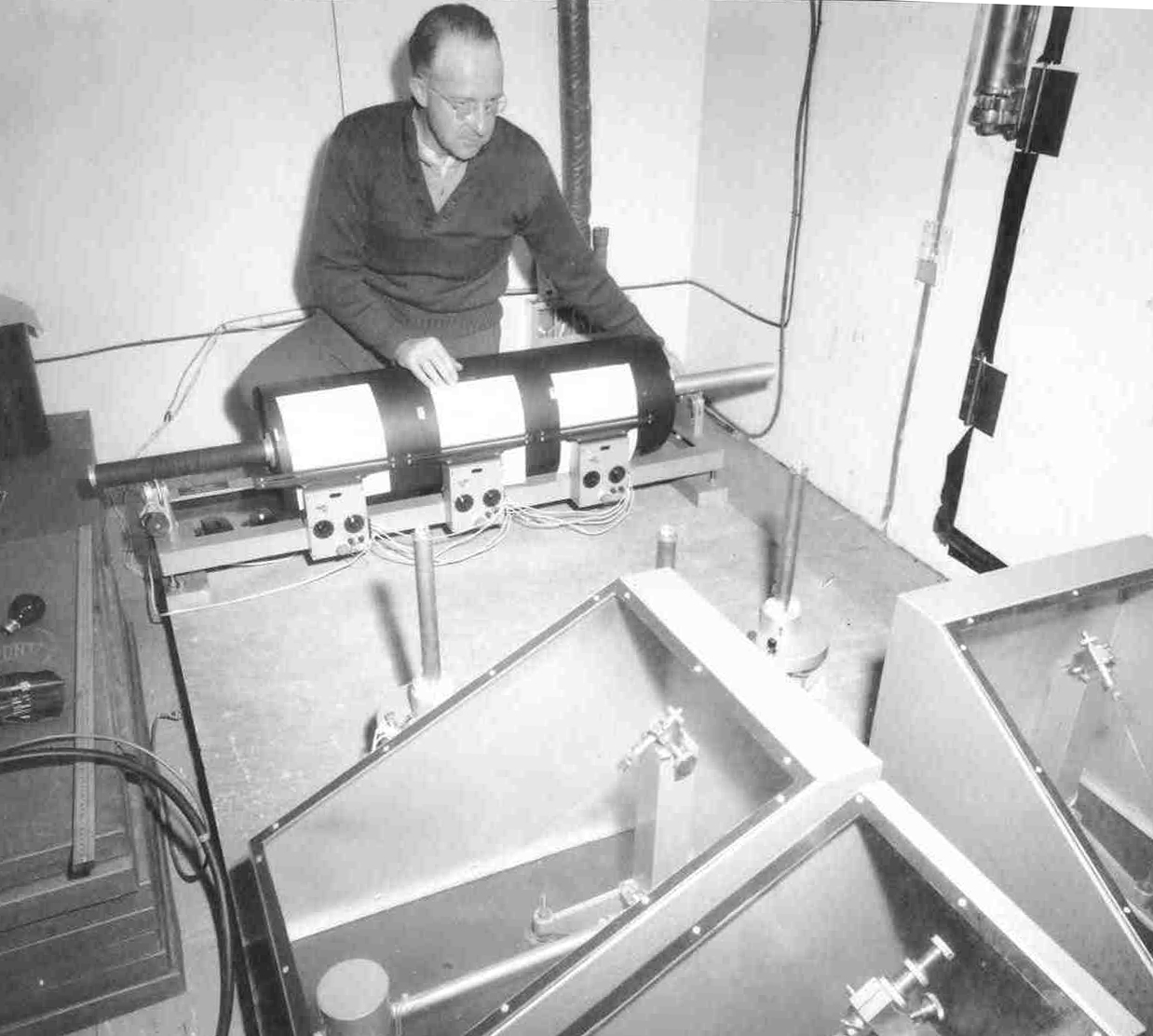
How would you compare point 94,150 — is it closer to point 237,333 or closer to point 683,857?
point 237,333

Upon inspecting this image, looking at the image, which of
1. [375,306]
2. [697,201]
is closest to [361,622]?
[375,306]

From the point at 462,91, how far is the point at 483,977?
1723mm

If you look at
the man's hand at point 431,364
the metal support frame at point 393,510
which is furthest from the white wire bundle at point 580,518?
the man's hand at point 431,364

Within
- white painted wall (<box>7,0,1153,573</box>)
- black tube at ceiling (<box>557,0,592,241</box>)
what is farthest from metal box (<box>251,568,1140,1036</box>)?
black tube at ceiling (<box>557,0,592,241</box>)

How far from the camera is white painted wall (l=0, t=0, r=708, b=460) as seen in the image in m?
2.41

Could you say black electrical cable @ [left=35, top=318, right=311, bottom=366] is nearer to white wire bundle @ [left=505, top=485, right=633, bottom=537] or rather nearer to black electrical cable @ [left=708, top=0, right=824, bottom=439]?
white wire bundle @ [left=505, top=485, right=633, bottom=537]

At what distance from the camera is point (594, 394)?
7.54 ft

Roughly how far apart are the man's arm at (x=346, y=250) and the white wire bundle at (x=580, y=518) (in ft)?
1.80

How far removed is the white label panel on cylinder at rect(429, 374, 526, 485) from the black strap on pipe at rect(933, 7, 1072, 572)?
41.7 inches

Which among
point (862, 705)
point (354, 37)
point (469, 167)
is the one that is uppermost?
point (354, 37)

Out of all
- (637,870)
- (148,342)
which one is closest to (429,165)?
(148,342)

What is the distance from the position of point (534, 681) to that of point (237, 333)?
6.73 ft

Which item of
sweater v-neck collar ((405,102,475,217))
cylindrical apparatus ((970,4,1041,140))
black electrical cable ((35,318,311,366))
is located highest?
cylindrical apparatus ((970,4,1041,140))

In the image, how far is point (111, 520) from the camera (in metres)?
2.57
